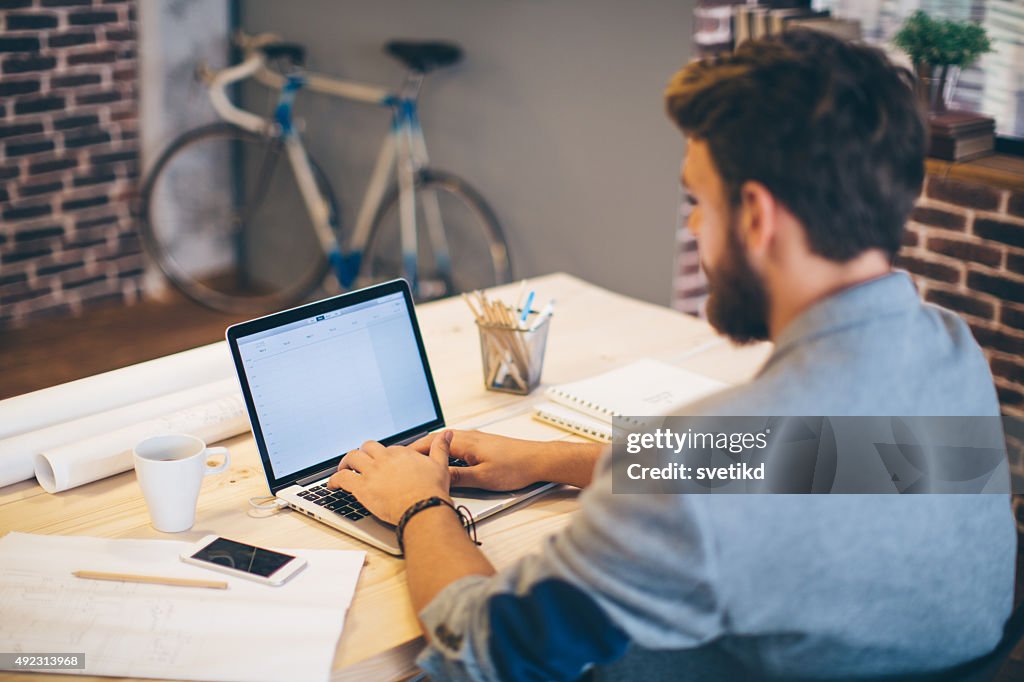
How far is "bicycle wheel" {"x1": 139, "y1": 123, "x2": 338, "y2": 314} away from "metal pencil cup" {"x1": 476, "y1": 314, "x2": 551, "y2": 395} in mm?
2496

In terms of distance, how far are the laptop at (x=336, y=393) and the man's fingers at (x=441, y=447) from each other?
0.05 m

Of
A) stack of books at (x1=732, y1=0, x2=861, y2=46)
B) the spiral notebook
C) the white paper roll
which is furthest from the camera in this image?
stack of books at (x1=732, y1=0, x2=861, y2=46)

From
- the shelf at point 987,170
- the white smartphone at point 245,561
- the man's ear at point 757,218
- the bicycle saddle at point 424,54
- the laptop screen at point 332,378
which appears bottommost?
the white smartphone at point 245,561

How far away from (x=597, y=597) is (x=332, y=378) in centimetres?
62

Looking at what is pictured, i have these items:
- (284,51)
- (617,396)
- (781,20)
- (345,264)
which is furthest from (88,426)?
(284,51)

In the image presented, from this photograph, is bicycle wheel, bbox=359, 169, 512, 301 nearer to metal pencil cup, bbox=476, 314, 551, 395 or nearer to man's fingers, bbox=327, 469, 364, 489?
metal pencil cup, bbox=476, 314, 551, 395

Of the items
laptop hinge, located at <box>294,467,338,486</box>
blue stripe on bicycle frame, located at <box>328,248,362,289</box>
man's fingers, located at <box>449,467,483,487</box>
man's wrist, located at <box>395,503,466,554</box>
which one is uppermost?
man's wrist, located at <box>395,503,466,554</box>

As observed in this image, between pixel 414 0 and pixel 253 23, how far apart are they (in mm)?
960

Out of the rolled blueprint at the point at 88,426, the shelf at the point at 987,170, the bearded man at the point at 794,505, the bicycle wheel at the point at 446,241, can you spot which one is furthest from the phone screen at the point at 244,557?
the bicycle wheel at the point at 446,241

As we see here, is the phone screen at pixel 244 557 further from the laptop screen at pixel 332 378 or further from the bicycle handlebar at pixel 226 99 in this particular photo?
the bicycle handlebar at pixel 226 99

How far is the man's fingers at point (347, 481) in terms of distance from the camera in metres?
1.27

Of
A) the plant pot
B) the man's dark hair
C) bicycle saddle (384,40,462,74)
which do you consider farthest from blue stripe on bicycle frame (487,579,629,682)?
bicycle saddle (384,40,462,74)

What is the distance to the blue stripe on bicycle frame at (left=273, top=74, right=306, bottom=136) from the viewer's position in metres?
3.81

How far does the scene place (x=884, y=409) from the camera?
872mm
